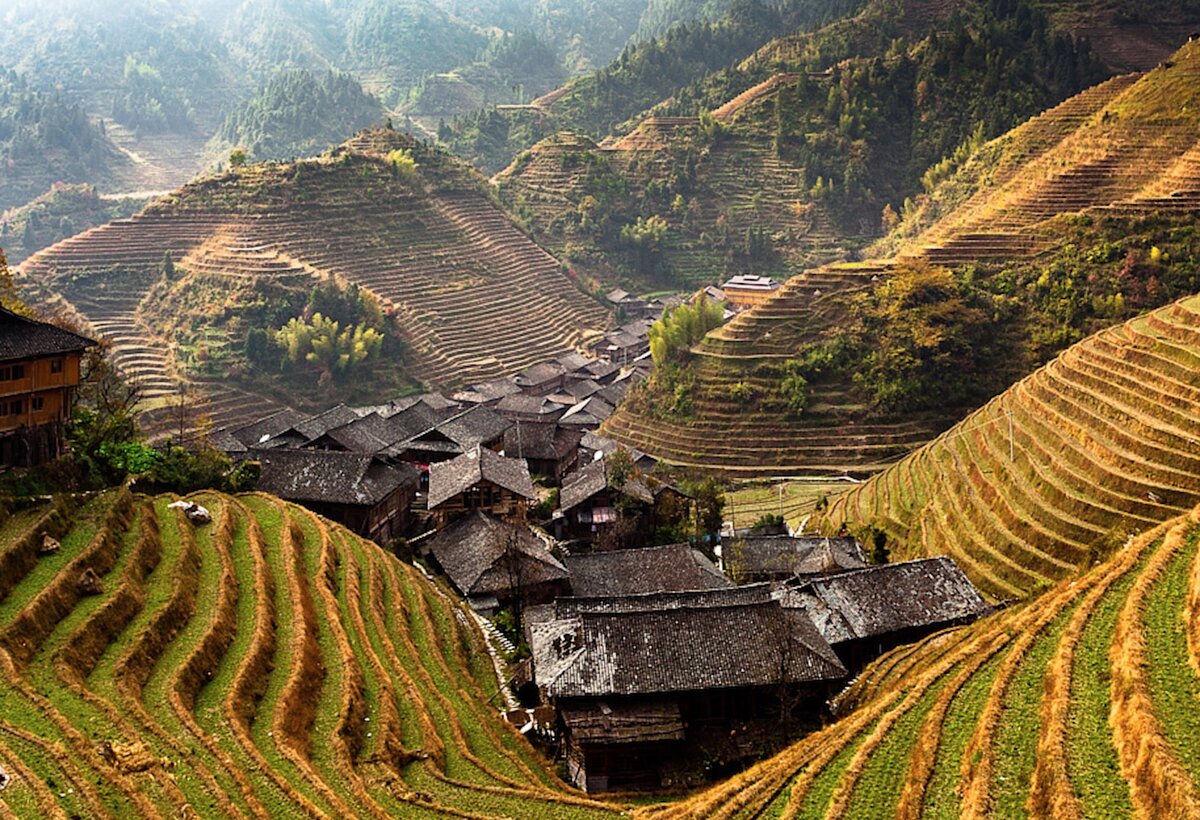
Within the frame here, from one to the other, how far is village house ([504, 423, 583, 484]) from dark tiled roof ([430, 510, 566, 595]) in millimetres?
11100

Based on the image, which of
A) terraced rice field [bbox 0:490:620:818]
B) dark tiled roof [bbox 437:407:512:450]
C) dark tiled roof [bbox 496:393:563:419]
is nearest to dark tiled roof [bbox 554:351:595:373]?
dark tiled roof [bbox 496:393:563:419]

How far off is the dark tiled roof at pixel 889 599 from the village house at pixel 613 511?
10.4m

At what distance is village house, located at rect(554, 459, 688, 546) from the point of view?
35.6 meters

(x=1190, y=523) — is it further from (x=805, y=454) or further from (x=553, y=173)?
(x=553, y=173)

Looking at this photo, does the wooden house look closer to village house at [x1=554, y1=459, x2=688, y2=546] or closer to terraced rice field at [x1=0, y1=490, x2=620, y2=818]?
village house at [x1=554, y1=459, x2=688, y2=546]

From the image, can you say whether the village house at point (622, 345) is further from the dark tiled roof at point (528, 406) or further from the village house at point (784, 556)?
the village house at point (784, 556)

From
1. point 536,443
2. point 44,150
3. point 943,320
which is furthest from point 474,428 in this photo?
point 44,150

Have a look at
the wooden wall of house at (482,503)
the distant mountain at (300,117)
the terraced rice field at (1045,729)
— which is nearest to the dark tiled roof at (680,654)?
the terraced rice field at (1045,729)

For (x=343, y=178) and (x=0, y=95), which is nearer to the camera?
(x=343, y=178)

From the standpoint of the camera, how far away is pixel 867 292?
178ft

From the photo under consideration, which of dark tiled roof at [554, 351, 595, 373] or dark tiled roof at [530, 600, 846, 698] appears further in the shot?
dark tiled roof at [554, 351, 595, 373]

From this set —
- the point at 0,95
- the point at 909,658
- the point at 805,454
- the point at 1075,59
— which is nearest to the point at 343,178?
the point at 805,454

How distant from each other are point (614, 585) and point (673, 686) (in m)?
8.83

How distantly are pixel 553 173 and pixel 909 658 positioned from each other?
8435cm
